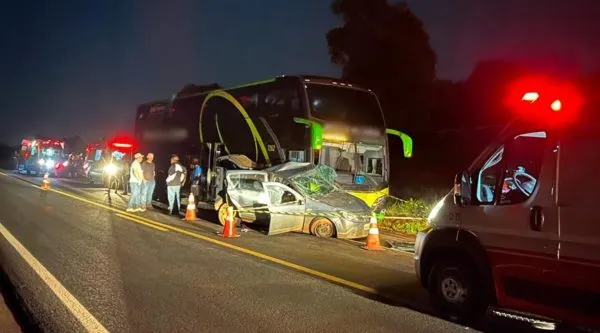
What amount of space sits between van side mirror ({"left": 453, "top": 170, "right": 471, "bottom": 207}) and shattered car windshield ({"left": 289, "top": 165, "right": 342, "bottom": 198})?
710cm

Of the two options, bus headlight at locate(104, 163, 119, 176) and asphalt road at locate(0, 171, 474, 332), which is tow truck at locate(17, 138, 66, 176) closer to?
bus headlight at locate(104, 163, 119, 176)

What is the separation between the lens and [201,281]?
7703 millimetres

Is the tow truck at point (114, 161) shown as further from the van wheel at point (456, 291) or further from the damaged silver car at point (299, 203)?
the van wheel at point (456, 291)

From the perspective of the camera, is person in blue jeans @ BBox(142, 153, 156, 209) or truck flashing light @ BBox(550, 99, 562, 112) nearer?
truck flashing light @ BBox(550, 99, 562, 112)

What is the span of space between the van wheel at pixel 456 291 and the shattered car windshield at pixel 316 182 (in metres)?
6.85

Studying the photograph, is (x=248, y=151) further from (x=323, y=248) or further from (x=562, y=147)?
(x=562, y=147)

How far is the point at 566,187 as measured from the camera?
5.25 m

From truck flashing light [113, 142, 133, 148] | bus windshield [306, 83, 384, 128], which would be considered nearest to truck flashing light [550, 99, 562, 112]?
bus windshield [306, 83, 384, 128]

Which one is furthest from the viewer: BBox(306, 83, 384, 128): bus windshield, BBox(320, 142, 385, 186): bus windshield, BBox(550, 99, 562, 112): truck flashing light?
BBox(320, 142, 385, 186): bus windshield

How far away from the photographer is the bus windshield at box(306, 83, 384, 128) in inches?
623

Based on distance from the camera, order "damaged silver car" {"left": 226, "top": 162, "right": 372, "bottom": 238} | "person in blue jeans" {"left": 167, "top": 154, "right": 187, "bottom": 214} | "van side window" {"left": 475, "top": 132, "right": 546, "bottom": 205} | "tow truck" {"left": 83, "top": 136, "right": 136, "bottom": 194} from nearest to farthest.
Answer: "van side window" {"left": 475, "top": 132, "right": 546, "bottom": 205}, "damaged silver car" {"left": 226, "top": 162, "right": 372, "bottom": 238}, "person in blue jeans" {"left": 167, "top": 154, "right": 187, "bottom": 214}, "tow truck" {"left": 83, "top": 136, "right": 136, "bottom": 194}

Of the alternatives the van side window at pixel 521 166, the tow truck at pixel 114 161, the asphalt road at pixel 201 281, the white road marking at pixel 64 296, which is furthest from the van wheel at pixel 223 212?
the tow truck at pixel 114 161

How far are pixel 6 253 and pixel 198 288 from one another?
384 cm

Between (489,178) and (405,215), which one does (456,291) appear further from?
(405,215)
